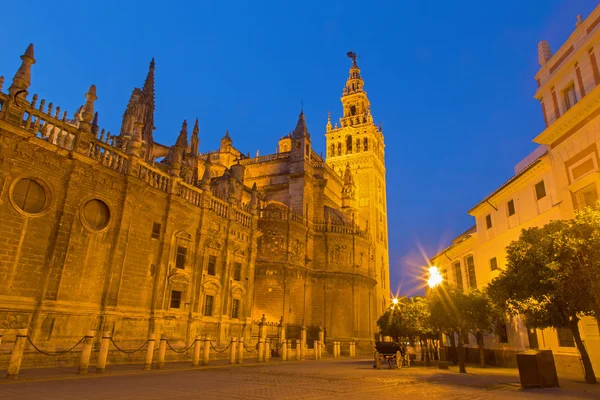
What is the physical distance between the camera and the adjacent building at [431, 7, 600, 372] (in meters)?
14.9

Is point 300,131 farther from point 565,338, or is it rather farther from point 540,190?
point 565,338

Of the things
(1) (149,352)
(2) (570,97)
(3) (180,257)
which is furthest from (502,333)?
(1) (149,352)

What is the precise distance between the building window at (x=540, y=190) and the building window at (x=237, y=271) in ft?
57.3

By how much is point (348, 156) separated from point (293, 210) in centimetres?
2692

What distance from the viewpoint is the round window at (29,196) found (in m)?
13.8

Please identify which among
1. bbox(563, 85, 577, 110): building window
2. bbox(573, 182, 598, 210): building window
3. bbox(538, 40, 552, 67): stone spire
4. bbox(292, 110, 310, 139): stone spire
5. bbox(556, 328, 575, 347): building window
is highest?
bbox(292, 110, 310, 139): stone spire

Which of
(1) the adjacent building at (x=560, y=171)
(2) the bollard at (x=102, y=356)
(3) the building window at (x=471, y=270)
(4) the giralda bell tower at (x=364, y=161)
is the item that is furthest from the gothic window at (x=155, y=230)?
(4) the giralda bell tower at (x=364, y=161)

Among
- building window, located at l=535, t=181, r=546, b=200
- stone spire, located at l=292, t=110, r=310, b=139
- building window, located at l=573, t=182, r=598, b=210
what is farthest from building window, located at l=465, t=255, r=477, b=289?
stone spire, located at l=292, t=110, r=310, b=139

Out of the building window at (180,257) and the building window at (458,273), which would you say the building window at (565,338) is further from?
the building window at (180,257)

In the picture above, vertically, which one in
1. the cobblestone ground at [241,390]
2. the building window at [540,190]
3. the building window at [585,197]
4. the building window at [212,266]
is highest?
the building window at [540,190]

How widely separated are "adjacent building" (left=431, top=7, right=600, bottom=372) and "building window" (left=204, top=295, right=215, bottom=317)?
15777mm

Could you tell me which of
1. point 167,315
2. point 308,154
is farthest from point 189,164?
point 167,315

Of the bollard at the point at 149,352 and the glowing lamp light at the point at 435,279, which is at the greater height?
the glowing lamp light at the point at 435,279

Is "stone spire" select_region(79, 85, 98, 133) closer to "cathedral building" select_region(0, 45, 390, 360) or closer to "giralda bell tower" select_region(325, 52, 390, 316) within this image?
"cathedral building" select_region(0, 45, 390, 360)
